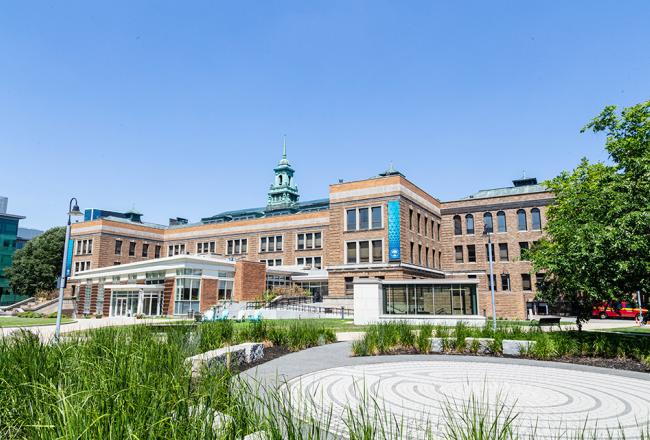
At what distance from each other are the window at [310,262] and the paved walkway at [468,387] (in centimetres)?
3962

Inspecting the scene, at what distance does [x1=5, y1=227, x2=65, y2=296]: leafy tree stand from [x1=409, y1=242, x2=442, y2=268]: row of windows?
55219 mm

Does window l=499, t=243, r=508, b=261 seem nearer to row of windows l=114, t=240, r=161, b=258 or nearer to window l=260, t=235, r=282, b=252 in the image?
window l=260, t=235, r=282, b=252

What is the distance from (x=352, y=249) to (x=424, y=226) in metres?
9.43

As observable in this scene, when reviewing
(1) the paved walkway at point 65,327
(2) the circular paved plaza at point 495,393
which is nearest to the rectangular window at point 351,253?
(1) the paved walkway at point 65,327

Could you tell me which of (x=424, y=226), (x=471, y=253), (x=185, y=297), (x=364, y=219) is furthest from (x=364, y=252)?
(x=185, y=297)

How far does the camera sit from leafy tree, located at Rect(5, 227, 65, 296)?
66188mm

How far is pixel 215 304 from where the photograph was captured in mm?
40844

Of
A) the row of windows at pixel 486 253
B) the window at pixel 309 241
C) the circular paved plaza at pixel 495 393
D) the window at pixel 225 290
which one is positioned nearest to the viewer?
the circular paved plaza at pixel 495 393

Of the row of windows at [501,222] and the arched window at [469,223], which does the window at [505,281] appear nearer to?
the row of windows at [501,222]

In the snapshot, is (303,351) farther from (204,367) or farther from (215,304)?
(215,304)

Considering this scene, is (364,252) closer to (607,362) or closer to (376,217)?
(376,217)

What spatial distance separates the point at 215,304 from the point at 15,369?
3617 cm

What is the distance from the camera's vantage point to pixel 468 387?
9680mm

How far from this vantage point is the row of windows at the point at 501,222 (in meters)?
48.2
